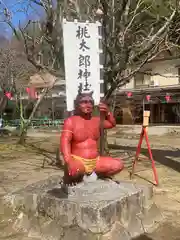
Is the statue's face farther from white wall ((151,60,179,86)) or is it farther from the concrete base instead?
white wall ((151,60,179,86))

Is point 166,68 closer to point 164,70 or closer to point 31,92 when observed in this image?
point 164,70

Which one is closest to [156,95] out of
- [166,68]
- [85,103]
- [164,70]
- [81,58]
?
[164,70]

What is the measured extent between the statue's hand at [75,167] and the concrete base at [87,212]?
32cm

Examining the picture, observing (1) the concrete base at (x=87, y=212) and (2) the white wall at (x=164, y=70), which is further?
(2) the white wall at (x=164, y=70)

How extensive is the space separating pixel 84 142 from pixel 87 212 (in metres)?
1.03

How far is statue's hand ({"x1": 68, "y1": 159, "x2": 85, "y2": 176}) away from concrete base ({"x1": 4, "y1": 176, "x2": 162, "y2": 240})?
0.32 m

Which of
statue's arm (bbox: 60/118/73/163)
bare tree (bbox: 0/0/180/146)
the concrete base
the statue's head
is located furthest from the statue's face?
bare tree (bbox: 0/0/180/146)

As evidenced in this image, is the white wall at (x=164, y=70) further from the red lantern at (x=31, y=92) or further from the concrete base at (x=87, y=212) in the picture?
the concrete base at (x=87, y=212)

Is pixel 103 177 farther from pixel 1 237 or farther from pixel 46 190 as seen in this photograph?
pixel 1 237

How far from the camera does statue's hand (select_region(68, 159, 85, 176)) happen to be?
410 centimetres

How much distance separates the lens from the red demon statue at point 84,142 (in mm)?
4383

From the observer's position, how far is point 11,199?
5.10 m

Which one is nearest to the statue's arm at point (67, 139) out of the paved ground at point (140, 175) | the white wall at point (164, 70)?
the paved ground at point (140, 175)

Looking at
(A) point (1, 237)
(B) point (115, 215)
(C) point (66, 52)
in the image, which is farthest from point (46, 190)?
(C) point (66, 52)
